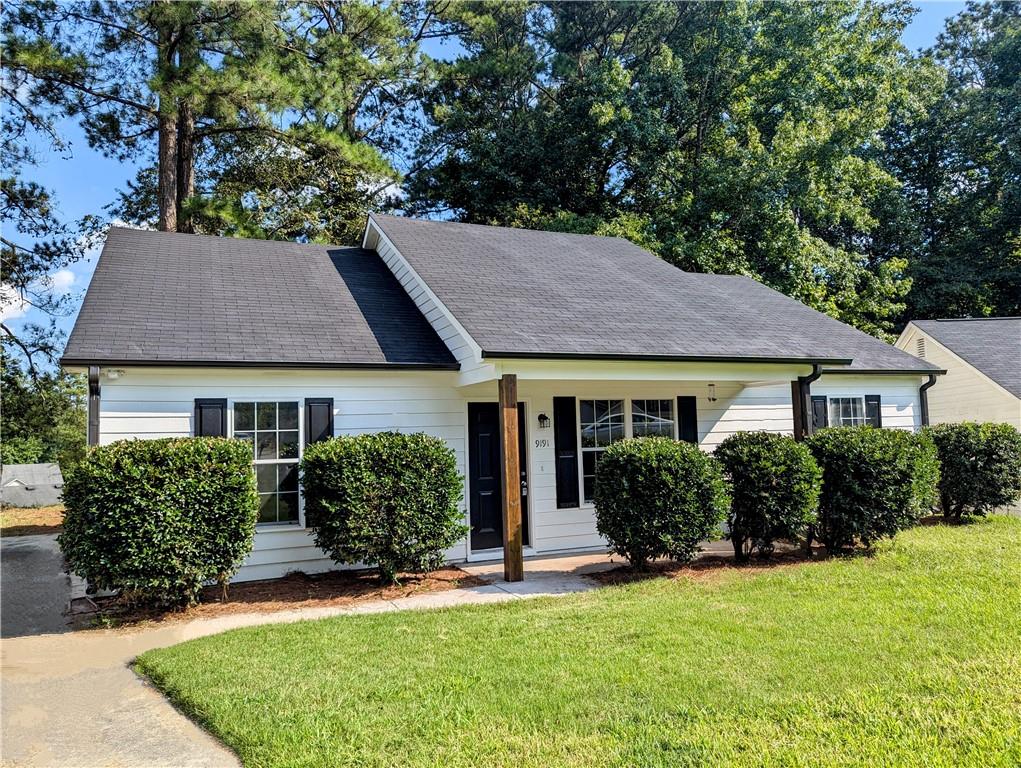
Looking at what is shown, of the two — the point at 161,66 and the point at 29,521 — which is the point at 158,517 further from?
the point at 161,66

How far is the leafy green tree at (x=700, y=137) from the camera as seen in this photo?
774 inches

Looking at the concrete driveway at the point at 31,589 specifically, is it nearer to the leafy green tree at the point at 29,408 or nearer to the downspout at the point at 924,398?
the leafy green tree at the point at 29,408

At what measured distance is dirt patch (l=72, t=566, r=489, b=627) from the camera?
684 centimetres

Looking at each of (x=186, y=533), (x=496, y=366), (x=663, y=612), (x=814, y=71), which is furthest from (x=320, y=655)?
(x=814, y=71)

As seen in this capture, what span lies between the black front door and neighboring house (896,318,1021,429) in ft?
39.8

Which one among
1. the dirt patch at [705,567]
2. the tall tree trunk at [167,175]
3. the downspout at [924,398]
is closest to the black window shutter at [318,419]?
the dirt patch at [705,567]

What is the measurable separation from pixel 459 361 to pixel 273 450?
253cm

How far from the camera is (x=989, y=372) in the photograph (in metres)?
16.0

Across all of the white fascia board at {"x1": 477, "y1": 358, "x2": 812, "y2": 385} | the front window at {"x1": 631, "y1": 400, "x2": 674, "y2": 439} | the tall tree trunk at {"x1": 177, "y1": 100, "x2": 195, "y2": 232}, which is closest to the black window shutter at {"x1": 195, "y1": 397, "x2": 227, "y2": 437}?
the white fascia board at {"x1": 477, "y1": 358, "x2": 812, "y2": 385}

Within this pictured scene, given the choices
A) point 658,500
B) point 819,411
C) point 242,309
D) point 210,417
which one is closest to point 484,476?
point 658,500

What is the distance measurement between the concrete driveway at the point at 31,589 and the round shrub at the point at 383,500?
8.44 feet

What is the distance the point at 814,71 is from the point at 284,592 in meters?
20.8

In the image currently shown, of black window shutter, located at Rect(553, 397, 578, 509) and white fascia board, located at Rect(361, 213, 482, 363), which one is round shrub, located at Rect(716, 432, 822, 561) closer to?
black window shutter, located at Rect(553, 397, 578, 509)

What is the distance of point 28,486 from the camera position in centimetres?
1817
